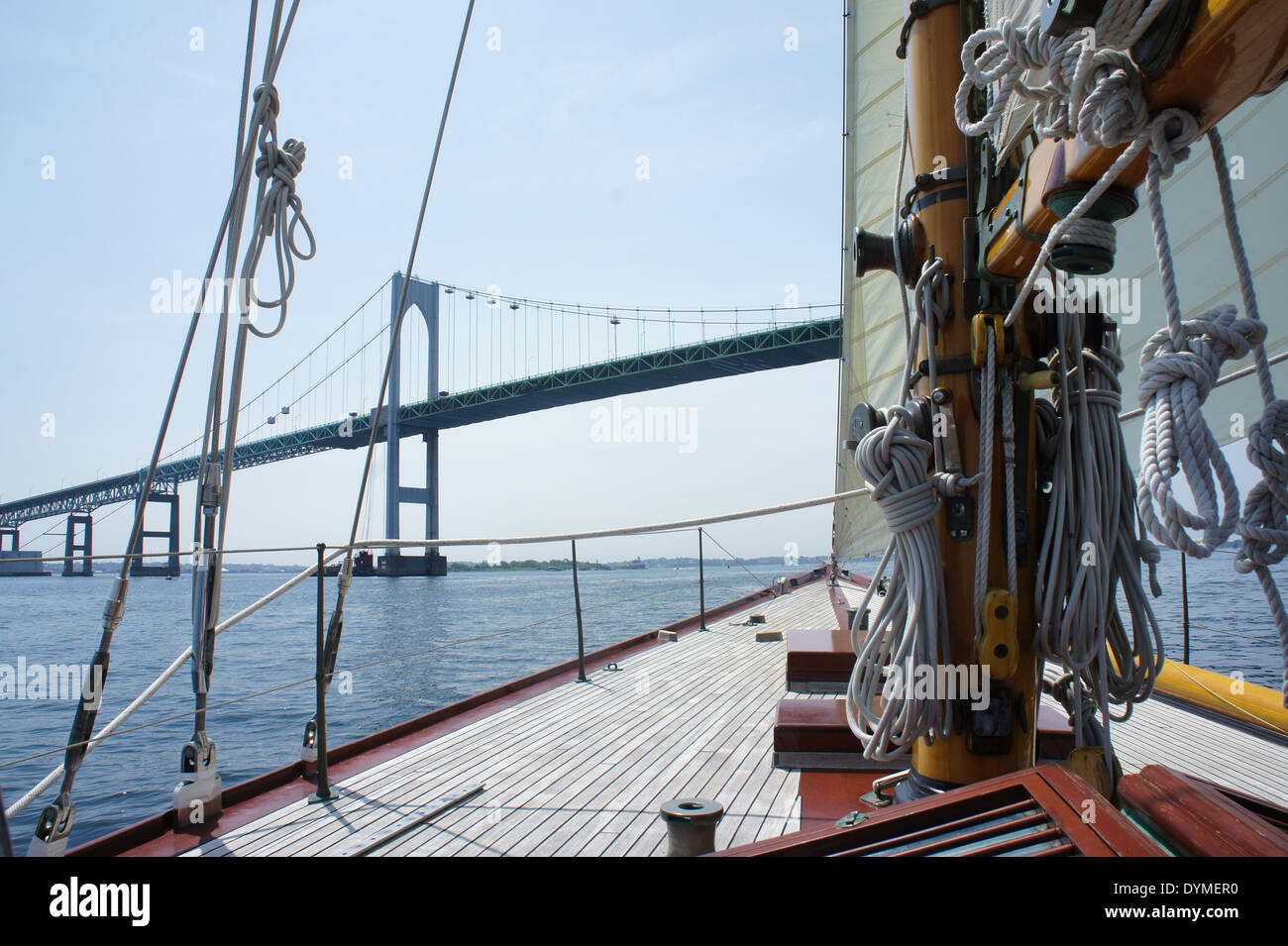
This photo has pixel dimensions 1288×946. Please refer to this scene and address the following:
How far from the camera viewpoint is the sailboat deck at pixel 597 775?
2.00 metres

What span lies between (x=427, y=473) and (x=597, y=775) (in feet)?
96.2

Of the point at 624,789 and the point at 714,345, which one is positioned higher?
the point at 714,345

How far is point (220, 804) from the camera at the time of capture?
2.21 m

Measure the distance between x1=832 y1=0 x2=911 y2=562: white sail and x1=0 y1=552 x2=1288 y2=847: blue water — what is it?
2385 millimetres

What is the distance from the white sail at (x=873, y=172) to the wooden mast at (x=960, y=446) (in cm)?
325

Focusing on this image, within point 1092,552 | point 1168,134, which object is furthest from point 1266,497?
point 1092,552

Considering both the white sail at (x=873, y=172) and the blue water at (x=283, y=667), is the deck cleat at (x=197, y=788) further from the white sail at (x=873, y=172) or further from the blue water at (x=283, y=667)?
the white sail at (x=873, y=172)

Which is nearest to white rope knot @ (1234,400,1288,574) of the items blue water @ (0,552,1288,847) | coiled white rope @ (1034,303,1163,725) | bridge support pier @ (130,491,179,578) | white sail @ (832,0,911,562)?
coiled white rope @ (1034,303,1163,725)
